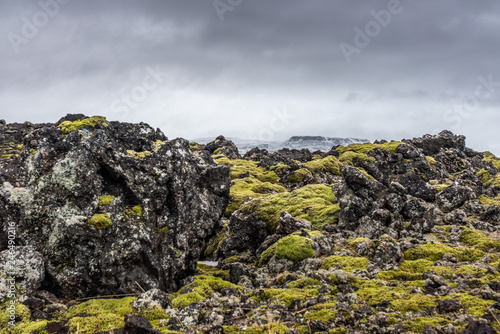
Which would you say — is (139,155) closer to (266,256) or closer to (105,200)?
(105,200)

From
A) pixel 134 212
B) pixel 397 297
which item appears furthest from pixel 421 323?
pixel 134 212

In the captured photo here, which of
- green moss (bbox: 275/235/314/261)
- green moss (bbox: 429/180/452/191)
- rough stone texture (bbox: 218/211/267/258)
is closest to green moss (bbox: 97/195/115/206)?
green moss (bbox: 275/235/314/261)

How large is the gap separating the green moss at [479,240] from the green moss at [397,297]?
6.57 m

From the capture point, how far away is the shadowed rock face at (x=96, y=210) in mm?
11055

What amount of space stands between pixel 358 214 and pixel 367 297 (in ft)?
30.1

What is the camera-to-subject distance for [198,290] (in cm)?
1204

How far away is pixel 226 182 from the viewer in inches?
759

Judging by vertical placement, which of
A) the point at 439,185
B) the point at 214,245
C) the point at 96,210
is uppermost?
the point at 439,185

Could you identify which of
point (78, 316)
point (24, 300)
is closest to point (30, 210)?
point (24, 300)

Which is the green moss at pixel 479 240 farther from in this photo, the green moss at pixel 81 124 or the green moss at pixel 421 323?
the green moss at pixel 81 124

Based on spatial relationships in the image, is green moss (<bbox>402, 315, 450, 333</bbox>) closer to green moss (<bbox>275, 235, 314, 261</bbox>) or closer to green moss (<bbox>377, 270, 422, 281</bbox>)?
green moss (<bbox>377, 270, 422, 281</bbox>)

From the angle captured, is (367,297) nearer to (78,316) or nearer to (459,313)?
(459,313)

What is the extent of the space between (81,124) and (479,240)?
1923 cm

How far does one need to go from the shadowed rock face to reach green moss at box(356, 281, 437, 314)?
7.86 meters
